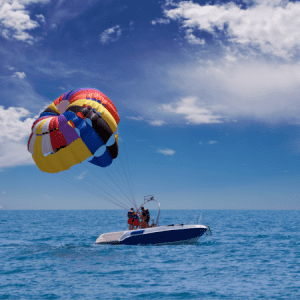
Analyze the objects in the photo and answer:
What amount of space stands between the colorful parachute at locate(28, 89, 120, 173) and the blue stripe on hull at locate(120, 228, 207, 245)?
6.12 m

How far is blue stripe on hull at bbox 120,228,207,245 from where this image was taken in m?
19.1

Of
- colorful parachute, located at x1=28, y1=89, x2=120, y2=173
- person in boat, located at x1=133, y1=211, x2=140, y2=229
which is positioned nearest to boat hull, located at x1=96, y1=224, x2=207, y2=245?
person in boat, located at x1=133, y1=211, x2=140, y2=229

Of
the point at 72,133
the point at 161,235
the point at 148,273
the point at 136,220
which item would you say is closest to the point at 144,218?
the point at 136,220

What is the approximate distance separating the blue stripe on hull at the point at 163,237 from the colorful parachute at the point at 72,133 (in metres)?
6.12

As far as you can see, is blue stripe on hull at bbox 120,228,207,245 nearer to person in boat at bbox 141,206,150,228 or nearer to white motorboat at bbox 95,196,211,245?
white motorboat at bbox 95,196,211,245

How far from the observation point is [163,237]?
19203mm

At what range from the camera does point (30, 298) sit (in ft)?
35.5

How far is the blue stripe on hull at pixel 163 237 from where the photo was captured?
19.1m

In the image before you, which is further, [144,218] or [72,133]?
[144,218]

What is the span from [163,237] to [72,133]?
834 cm

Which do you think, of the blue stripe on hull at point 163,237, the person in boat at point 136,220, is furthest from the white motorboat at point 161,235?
the person in boat at point 136,220

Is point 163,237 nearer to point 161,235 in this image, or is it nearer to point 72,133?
point 161,235

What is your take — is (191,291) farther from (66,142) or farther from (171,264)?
(66,142)

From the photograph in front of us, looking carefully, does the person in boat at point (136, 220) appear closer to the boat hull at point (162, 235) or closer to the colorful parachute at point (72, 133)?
the boat hull at point (162, 235)
